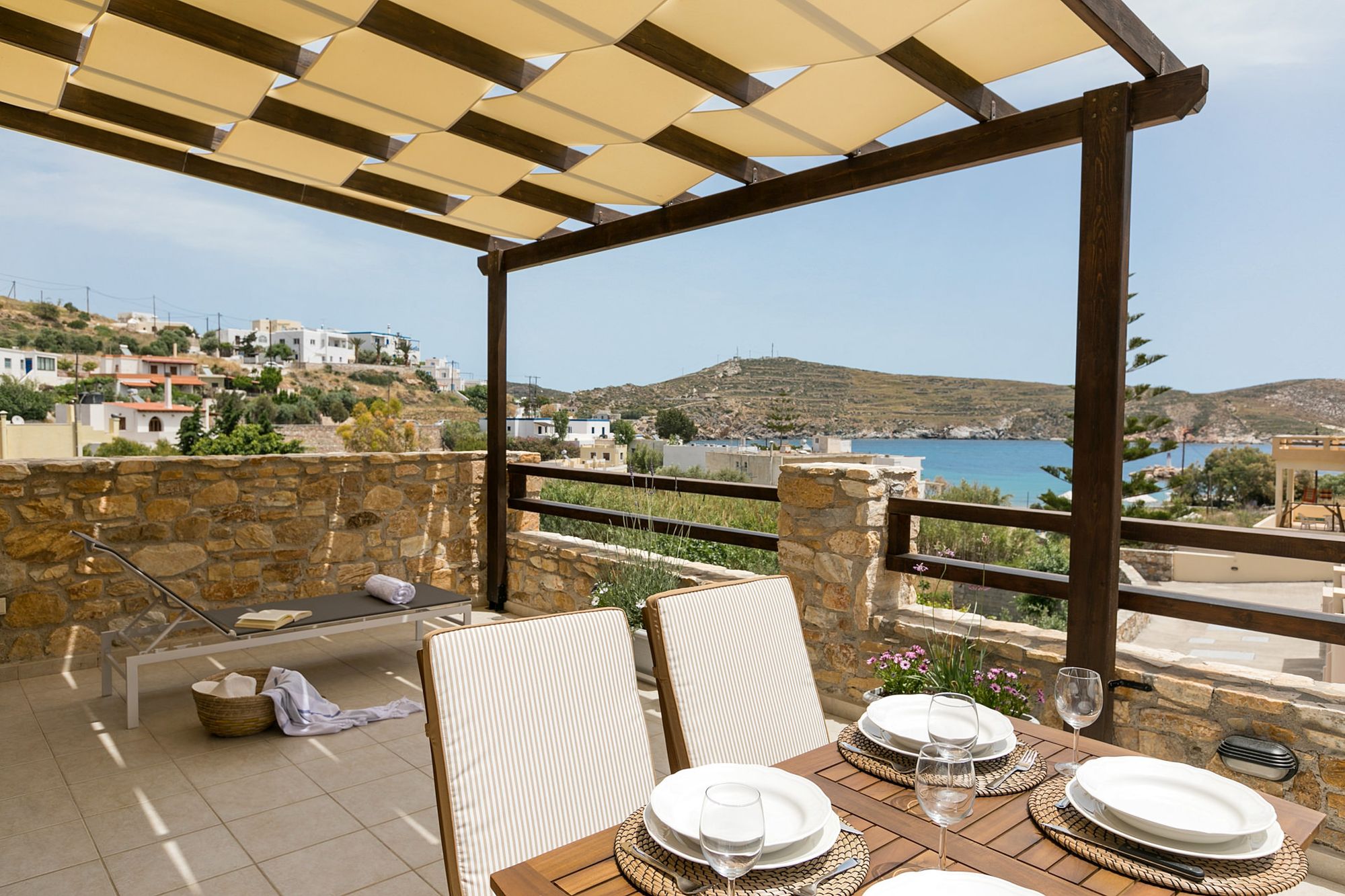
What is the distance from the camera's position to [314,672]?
14.6ft

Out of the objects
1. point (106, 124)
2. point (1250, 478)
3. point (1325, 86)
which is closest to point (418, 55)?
point (106, 124)

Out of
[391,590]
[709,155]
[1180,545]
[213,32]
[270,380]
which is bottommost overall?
[391,590]

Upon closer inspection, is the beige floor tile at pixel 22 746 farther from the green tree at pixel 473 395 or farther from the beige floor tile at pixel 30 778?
the green tree at pixel 473 395

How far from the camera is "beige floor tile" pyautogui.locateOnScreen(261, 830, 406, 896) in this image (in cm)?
235

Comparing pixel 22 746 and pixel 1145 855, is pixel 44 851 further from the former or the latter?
pixel 1145 855

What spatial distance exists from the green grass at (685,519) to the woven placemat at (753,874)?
10.0 feet

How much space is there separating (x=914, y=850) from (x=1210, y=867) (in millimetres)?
442

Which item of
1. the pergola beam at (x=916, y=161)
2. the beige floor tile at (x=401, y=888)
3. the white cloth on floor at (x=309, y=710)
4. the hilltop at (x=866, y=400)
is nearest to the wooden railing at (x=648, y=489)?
the pergola beam at (x=916, y=161)

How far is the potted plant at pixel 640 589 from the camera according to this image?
4316mm

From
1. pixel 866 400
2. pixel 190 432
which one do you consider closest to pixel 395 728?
pixel 866 400

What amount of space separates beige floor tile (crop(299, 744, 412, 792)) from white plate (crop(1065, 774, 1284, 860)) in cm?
275

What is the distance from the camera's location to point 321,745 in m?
3.46

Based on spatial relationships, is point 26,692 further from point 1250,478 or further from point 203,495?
point 1250,478

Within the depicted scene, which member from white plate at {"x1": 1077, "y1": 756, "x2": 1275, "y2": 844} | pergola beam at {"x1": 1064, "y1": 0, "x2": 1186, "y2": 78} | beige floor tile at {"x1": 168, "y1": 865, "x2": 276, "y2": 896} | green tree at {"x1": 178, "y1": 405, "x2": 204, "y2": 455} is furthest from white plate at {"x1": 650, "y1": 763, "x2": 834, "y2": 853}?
green tree at {"x1": 178, "y1": 405, "x2": 204, "y2": 455}
